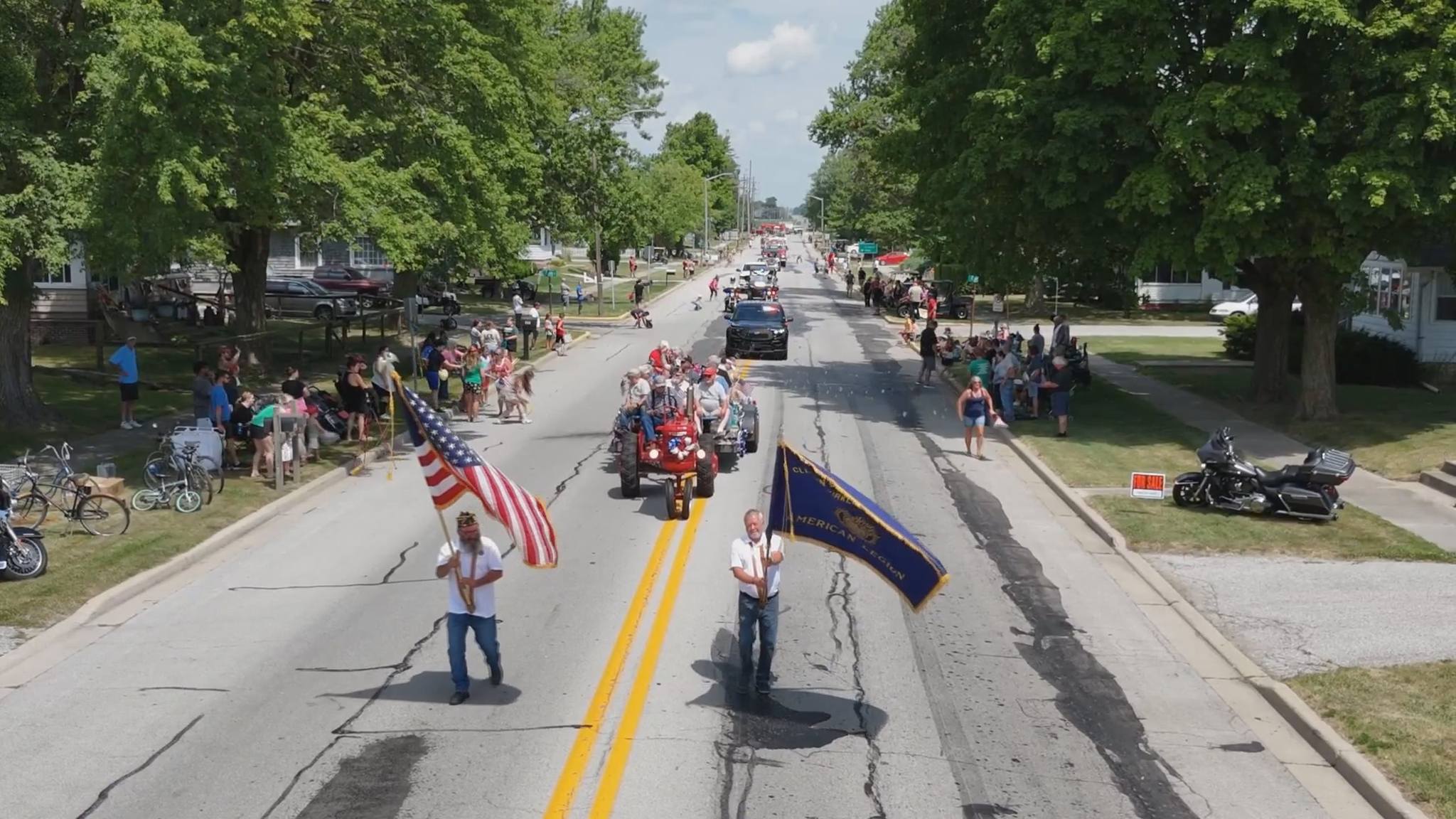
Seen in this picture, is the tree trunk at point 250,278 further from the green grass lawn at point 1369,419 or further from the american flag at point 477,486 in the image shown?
the green grass lawn at point 1369,419

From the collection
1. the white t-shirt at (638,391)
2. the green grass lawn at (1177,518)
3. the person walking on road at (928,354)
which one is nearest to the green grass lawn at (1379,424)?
the green grass lawn at (1177,518)

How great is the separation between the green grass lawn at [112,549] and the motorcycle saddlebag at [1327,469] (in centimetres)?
1371

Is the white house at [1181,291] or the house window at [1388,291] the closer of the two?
the house window at [1388,291]

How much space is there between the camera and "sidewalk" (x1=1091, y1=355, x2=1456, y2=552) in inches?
679

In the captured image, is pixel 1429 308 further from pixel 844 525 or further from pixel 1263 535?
pixel 844 525

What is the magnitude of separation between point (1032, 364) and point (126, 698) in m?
20.8

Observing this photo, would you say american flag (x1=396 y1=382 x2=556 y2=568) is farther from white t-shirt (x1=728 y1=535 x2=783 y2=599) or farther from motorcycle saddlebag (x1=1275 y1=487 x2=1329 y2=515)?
motorcycle saddlebag (x1=1275 y1=487 x2=1329 y2=515)

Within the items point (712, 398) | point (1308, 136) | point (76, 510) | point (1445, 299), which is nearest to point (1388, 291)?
point (1445, 299)

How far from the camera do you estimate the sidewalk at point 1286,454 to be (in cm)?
1725

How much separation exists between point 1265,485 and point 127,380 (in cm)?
1833

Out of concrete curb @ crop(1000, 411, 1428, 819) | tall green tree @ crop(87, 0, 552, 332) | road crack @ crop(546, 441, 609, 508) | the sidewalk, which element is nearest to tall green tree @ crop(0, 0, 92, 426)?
tall green tree @ crop(87, 0, 552, 332)

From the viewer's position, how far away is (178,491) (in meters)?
17.4

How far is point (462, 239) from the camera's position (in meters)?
29.7

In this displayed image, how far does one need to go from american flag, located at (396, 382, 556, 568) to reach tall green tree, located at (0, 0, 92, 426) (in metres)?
9.03
